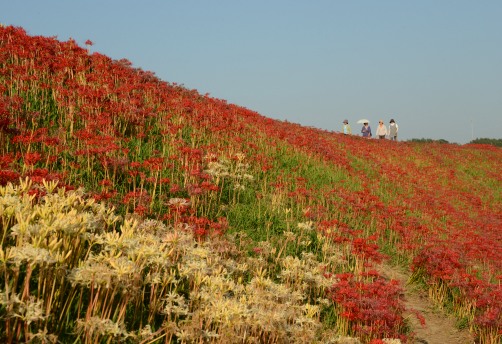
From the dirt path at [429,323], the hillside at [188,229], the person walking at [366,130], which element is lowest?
the dirt path at [429,323]

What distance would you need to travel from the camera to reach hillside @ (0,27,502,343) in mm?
3520

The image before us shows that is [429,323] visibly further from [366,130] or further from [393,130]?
[393,130]

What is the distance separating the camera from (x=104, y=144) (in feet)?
28.2

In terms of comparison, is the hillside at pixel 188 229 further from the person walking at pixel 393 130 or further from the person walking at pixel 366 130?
the person walking at pixel 393 130

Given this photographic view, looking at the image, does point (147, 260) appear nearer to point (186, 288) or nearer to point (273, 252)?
point (186, 288)

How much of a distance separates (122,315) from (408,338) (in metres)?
5.24

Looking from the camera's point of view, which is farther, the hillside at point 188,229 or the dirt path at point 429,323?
the dirt path at point 429,323

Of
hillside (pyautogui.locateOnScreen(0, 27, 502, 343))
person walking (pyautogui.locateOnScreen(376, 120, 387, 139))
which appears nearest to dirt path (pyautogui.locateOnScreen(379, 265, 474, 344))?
hillside (pyautogui.locateOnScreen(0, 27, 502, 343))

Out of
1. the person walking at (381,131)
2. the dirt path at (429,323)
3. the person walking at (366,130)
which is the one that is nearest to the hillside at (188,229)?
the dirt path at (429,323)

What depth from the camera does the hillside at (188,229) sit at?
3.52 metres

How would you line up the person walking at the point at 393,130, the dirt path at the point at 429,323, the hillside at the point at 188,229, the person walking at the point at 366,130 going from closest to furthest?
the hillside at the point at 188,229, the dirt path at the point at 429,323, the person walking at the point at 366,130, the person walking at the point at 393,130

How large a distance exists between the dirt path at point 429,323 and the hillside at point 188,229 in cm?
19

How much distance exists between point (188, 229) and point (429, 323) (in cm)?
479

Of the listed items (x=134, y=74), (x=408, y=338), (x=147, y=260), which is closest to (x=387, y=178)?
(x=134, y=74)
